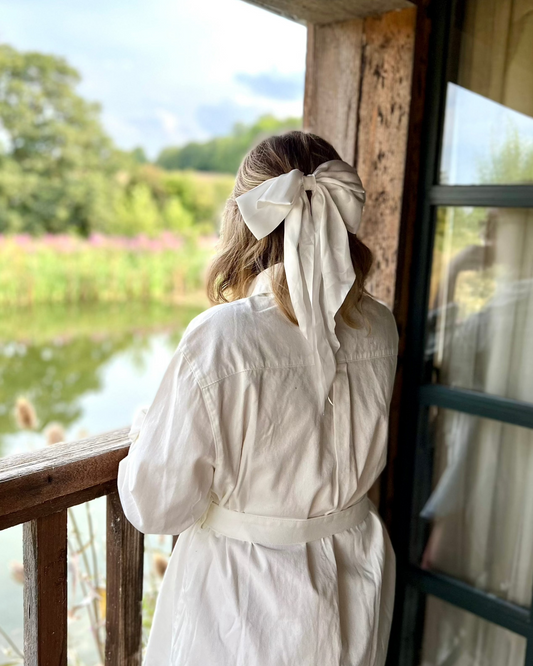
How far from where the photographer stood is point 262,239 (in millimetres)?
1045

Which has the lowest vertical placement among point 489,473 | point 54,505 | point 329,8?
point 489,473

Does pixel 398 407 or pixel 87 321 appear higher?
pixel 398 407

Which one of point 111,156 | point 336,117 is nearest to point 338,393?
point 336,117

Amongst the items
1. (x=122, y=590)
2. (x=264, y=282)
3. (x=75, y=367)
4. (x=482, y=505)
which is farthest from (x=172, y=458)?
(x=75, y=367)

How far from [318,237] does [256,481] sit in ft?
1.41

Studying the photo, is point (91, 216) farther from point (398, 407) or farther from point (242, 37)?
point (398, 407)

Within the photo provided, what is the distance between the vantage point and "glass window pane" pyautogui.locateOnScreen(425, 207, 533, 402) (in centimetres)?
145

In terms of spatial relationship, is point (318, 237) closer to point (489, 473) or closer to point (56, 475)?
point (56, 475)

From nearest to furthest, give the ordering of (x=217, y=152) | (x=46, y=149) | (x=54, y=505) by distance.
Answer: (x=54, y=505)
(x=46, y=149)
(x=217, y=152)

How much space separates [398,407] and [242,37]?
9989 mm

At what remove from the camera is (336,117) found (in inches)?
63.2

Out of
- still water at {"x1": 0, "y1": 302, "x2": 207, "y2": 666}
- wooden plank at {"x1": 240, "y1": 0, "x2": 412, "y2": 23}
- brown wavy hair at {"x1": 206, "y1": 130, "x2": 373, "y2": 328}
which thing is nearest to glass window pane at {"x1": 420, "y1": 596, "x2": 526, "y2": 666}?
brown wavy hair at {"x1": 206, "y1": 130, "x2": 373, "y2": 328}

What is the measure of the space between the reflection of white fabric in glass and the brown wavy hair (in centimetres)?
55

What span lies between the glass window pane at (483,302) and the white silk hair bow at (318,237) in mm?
600
